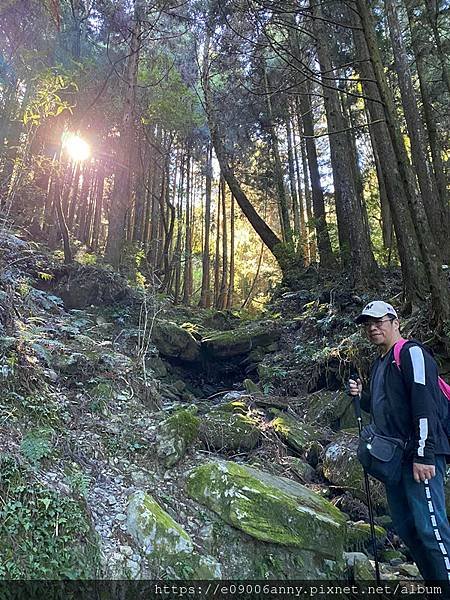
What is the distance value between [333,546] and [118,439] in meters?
2.02

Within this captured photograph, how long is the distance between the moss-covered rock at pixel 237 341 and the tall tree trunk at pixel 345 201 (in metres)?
2.21

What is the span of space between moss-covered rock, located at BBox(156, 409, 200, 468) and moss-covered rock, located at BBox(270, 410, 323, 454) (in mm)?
1408

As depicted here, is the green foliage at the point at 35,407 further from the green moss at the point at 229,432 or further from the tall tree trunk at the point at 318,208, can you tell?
the tall tree trunk at the point at 318,208

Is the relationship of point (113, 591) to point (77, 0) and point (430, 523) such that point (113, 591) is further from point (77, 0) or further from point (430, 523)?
point (77, 0)

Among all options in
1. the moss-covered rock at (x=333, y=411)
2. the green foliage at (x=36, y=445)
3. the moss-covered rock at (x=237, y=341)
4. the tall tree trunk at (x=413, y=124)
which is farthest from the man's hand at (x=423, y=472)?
the tall tree trunk at (x=413, y=124)

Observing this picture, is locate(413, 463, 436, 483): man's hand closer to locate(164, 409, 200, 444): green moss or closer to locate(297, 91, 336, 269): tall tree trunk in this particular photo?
locate(164, 409, 200, 444): green moss

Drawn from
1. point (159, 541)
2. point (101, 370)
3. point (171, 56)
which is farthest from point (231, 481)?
point (171, 56)

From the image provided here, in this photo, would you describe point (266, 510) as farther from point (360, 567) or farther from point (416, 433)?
point (416, 433)

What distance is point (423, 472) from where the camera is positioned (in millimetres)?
2604

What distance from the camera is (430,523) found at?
8.41 ft

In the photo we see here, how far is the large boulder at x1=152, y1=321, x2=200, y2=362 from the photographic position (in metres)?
8.13

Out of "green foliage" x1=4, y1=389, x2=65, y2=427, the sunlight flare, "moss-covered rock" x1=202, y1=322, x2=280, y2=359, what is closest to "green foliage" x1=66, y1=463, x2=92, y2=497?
"green foliage" x1=4, y1=389, x2=65, y2=427

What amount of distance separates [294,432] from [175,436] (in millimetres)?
1970

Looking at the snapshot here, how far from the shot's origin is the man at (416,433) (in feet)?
8.43
